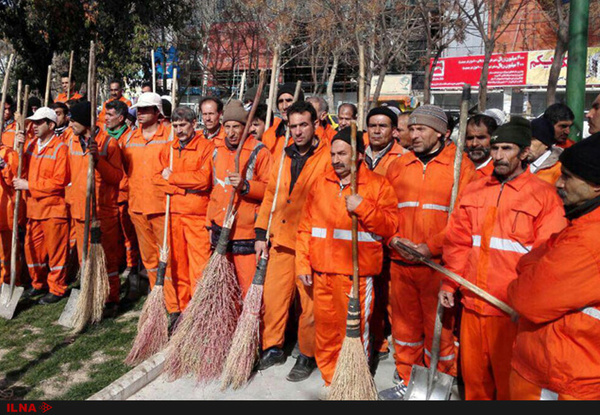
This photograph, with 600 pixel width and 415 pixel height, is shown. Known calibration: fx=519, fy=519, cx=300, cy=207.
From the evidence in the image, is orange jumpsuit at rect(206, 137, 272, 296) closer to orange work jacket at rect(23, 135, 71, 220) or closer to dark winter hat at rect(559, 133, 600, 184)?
orange work jacket at rect(23, 135, 71, 220)

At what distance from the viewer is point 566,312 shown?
7.86ft

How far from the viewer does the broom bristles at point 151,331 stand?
4707 millimetres

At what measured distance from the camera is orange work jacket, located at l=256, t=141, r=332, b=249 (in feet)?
14.1

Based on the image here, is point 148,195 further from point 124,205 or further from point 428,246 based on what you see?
point 428,246

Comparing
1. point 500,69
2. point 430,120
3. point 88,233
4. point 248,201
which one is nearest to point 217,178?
point 248,201

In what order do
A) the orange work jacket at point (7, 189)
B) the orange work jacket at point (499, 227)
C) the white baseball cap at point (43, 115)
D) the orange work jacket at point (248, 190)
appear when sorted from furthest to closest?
the orange work jacket at point (7, 189), the white baseball cap at point (43, 115), the orange work jacket at point (248, 190), the orange work jacket at point (499, 227)

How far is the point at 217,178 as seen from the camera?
496cm

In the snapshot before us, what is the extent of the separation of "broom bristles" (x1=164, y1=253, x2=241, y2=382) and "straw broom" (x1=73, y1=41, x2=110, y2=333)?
4.49 feet

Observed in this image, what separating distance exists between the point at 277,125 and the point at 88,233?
2.34 meters

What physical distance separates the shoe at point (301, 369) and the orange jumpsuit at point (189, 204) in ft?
4.60

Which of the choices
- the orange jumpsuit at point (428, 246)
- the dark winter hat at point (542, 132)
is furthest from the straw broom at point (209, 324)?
the dark winter hat at point (542, 132)

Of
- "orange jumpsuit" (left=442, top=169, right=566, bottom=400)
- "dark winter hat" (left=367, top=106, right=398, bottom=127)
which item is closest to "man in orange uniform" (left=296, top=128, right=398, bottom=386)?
"orange jumpsuit" (left=442, top=169, right=566, bottom=400)

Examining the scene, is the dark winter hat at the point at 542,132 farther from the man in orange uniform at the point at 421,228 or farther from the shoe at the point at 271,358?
the shoe at the point at 271,358

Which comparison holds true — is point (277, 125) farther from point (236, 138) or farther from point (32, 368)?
point (32, 368)
